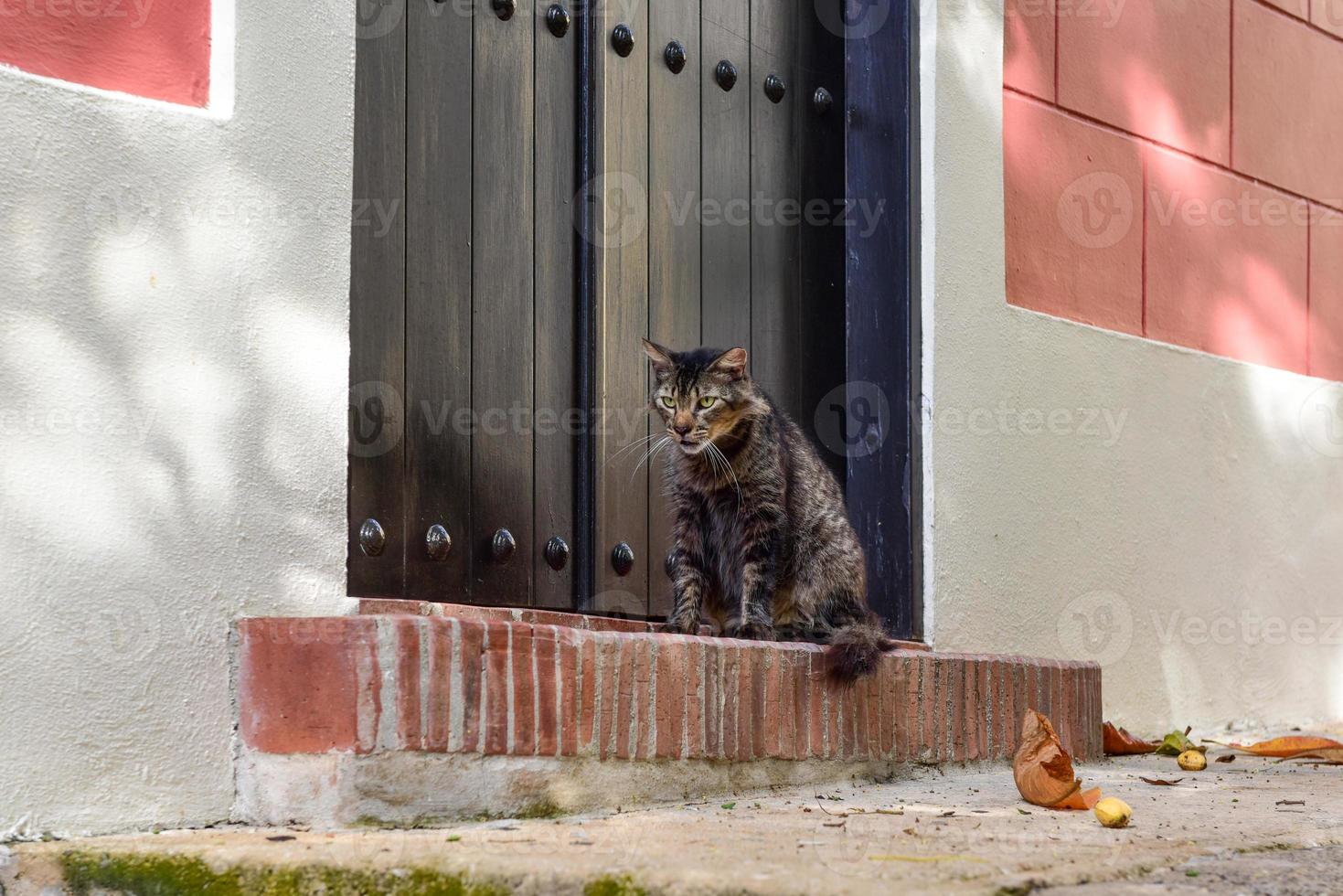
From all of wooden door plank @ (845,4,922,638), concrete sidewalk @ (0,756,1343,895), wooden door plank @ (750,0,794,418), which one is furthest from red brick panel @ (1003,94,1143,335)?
concrete sidewalk @ (0,756,1343,895)

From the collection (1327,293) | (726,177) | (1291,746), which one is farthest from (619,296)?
(1327,293)

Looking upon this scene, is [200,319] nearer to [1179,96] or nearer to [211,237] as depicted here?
[211,237]

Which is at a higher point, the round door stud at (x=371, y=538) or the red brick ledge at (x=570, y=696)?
the round door stud at (x=371, y=538)

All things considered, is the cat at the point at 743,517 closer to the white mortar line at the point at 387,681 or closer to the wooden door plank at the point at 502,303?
the wooden door plank at the point at 502,303

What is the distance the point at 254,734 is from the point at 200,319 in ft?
2.71

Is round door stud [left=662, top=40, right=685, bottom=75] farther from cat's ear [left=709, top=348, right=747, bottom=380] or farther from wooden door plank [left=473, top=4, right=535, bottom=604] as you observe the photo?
cat's ear [left=709, top=348, right=747, bottom=380]

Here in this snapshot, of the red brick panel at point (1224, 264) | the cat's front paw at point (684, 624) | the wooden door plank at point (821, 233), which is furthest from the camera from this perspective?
the red brick panel at point (1224, 264)

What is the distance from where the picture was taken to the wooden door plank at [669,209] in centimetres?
440

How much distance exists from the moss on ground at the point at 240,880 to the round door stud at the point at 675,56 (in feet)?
9.36

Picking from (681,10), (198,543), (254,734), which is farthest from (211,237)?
(681,10)

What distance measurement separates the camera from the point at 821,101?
193 inches

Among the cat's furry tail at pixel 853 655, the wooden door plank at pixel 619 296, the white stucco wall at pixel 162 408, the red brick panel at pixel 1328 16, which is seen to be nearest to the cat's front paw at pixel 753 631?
the cat's furry tail at pixel 853 655

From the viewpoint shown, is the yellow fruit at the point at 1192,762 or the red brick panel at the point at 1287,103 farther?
the red brick panel at the point at 1287,103

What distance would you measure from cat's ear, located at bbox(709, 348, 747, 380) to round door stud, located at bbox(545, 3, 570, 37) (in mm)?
1078
